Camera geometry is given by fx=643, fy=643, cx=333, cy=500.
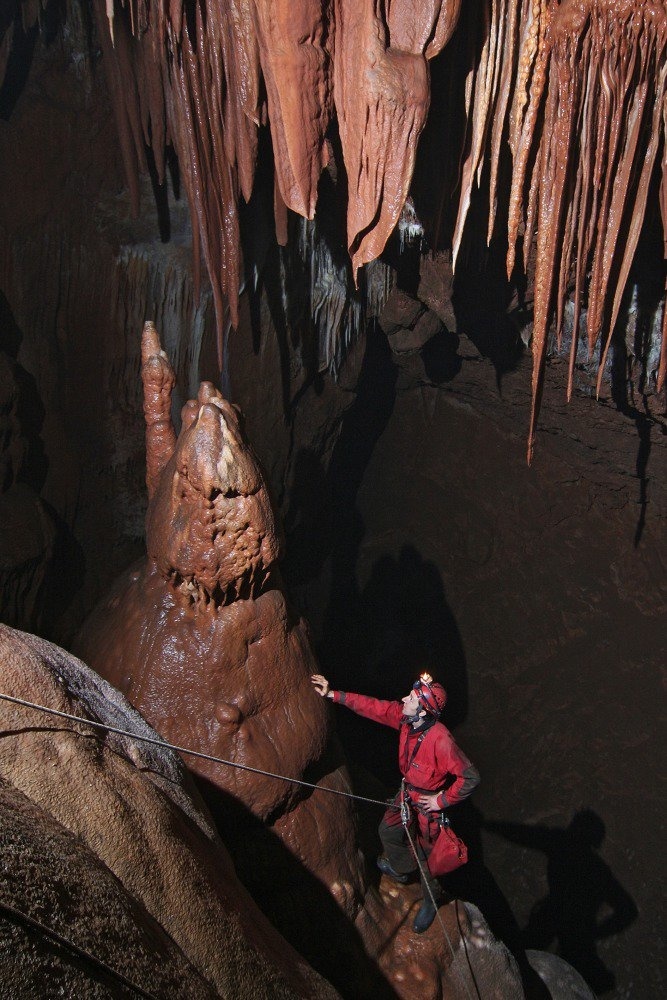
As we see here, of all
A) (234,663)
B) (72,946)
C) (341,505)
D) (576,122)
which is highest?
(576,122)

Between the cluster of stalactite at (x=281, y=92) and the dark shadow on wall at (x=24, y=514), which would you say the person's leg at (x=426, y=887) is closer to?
the cluster of stalactite at (x=281, y=92)

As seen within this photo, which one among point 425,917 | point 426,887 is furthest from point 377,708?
point 425,917

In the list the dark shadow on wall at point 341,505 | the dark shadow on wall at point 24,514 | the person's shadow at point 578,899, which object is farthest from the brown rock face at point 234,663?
the dark shadow on wall at point 341,505

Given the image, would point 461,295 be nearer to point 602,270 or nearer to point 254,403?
point 254,403

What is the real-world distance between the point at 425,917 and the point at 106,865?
85.8 inches

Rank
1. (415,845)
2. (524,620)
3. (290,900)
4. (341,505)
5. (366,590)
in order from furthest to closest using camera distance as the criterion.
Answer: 1. (341,505)
2. (366,590)
3. (524,620)
4. (415,845)
5. (290,900)

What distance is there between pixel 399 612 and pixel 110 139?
514 cm

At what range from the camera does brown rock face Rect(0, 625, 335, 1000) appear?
34.1 inches

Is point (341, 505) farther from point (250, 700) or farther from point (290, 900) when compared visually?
point (290, 900)

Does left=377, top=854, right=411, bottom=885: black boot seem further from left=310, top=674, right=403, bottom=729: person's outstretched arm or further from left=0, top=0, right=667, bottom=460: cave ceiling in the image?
left=0, top=0, right=667, bottom=460: cave ceiling

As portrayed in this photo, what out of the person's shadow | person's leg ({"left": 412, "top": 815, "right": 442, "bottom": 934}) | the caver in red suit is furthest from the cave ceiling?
the person's shadow

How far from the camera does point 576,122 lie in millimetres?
2943

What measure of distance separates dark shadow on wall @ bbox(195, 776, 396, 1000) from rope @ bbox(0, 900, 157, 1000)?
1660 millimetres

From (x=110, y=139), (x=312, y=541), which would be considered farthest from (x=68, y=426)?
(x=312, y=541)
